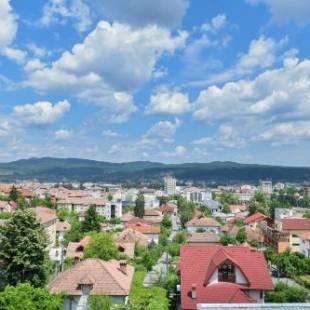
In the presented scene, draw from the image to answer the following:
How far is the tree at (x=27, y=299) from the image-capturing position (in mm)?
24750

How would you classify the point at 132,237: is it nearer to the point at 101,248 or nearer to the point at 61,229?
the point at 61,229

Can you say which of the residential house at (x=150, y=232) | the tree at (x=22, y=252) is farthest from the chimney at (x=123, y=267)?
the residential house at (x=150, y=232)

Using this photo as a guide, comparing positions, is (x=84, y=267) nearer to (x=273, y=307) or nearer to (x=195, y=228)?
(x=273, y=307)

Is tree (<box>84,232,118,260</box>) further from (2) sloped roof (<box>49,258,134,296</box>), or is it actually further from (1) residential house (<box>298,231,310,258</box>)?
(1) residential house (<box>298,231,310,258</box>)

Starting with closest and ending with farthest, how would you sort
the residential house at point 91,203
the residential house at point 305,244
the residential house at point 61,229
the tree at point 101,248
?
the tree at point 101,248 → the residential house at point 305,244 → the residential house at point 61,229 → the residential house at point 91,203

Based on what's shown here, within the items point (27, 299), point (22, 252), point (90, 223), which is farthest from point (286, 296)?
→ point (90, 223)

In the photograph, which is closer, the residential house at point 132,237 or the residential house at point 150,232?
the residential house at point 132,237

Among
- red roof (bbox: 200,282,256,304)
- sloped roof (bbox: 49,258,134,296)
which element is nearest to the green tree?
sloped roof (bbox: 49,258,134,296)

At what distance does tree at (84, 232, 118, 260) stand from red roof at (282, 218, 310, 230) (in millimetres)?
37498

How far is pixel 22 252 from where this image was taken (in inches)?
1359

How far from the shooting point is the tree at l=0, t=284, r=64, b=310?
24.8m

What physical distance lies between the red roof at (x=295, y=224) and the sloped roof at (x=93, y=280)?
149 feet

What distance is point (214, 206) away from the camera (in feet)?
526

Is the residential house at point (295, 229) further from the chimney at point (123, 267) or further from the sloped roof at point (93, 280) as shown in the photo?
the sloped roof at point (93, 280)
